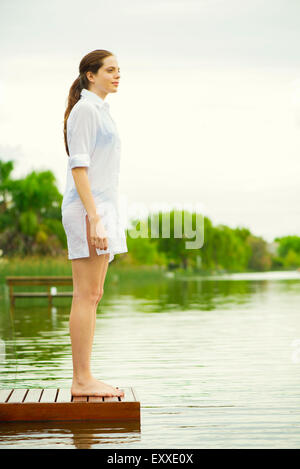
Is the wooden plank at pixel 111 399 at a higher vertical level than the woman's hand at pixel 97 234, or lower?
lower

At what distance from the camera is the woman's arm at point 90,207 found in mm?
3416

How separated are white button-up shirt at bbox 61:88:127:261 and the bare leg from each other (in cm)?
7

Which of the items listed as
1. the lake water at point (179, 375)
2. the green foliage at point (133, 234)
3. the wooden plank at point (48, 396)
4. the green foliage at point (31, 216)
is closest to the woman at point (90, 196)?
the wooden plank at point (48, 396)

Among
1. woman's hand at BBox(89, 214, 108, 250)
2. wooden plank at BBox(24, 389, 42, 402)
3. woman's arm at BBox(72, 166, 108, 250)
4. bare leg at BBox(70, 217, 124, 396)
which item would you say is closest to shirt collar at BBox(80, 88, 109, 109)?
woman's arm at BBox(72, 166, 108, 250)

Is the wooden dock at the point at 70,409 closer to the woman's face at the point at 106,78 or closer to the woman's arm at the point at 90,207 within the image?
the woman's arm at the point at 90,207

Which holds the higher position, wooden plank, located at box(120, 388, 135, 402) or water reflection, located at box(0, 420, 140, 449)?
wooden plank, located at box(120, 388, 135, 402)

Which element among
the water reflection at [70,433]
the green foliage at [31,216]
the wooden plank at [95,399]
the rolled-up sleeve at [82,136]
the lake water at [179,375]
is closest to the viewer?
the water reflection at [70,433]

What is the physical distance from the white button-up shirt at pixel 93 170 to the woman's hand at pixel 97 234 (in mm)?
81

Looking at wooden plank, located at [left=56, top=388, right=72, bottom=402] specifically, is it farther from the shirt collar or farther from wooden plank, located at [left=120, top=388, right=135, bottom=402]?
the shirt collar

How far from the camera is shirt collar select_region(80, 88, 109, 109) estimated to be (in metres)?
3.64

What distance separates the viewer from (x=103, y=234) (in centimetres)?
342

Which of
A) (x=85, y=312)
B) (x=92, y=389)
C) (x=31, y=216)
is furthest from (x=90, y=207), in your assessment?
(x=31, y=216)
